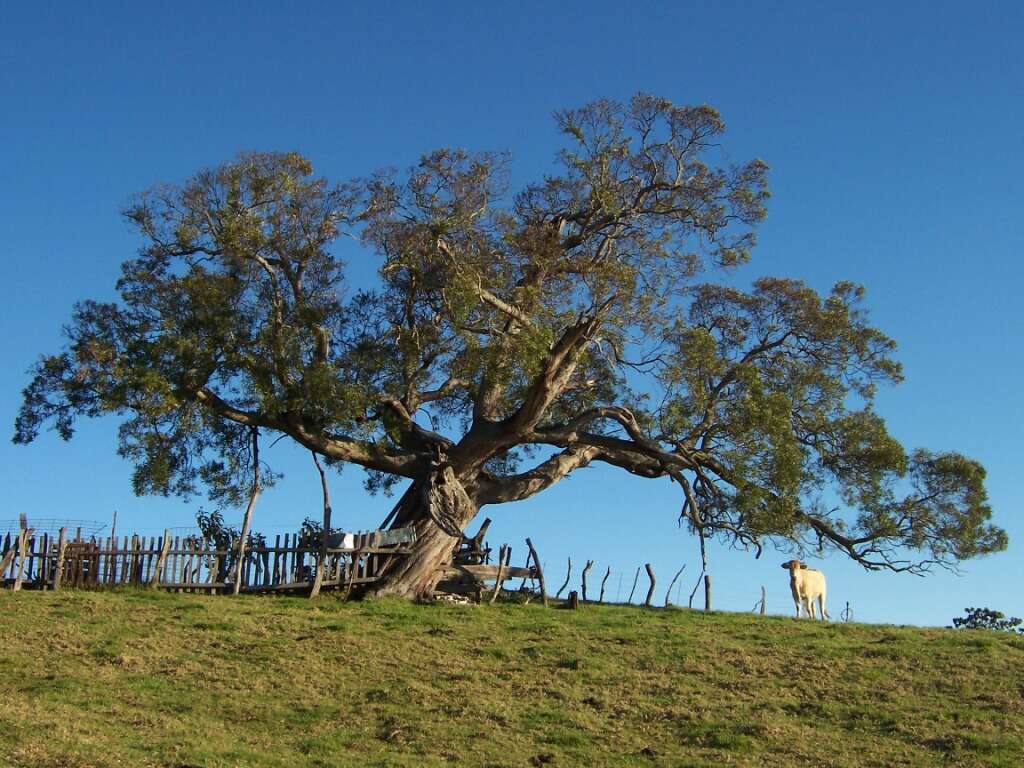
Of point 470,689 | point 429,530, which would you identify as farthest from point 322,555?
point 470,689

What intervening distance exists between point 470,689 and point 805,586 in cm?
1197

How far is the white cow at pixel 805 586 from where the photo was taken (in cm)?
2591

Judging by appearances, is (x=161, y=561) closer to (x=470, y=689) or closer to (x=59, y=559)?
(x=59, y=559)

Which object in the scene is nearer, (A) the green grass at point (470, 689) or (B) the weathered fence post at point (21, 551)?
(A) the green grass at point (470, 689)

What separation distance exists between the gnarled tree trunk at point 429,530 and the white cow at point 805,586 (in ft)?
22.7

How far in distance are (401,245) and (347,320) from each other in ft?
6.73

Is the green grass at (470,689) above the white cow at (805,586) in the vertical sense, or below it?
below

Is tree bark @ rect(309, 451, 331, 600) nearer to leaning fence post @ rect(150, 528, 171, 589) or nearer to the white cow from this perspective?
leaning fence post @ rect(150, 528, 171, 589)

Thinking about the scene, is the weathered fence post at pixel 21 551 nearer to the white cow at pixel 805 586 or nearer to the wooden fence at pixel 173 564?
the wooden fence at pixel 173 564

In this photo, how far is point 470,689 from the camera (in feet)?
53.0

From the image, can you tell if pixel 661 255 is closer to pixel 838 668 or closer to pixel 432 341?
pixel 432 341

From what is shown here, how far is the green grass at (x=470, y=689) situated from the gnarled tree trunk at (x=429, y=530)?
1910 millimetres

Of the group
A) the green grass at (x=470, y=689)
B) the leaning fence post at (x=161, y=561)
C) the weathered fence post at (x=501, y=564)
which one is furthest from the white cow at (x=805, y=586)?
the leaning fence post at (x=161, y=561)

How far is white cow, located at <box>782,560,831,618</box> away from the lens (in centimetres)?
2591
